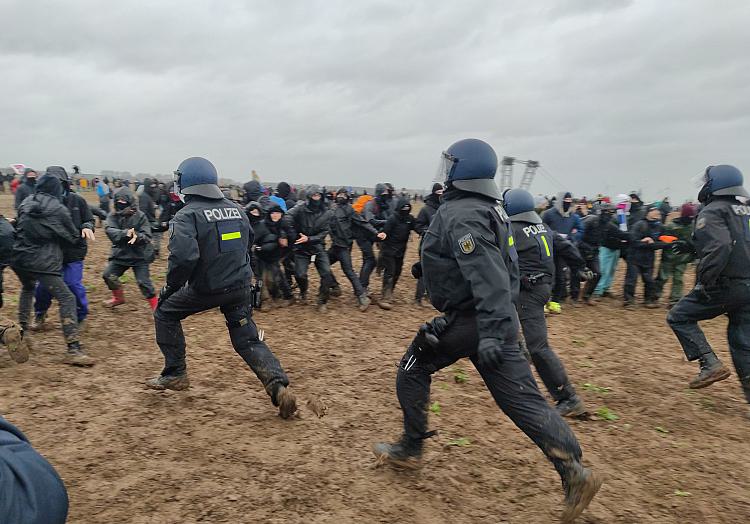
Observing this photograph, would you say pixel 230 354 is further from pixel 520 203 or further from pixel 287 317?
pixel 520 203

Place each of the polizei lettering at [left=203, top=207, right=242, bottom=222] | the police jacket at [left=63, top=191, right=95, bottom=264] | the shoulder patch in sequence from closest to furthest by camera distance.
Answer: the shoulder patch, the polizei lettering at [left=203, top=207, right=242, bottom=222], the police jacket at [left=63, top=191, right=95, bottom=264]

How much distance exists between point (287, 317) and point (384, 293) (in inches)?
82.2

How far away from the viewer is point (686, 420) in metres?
4.80

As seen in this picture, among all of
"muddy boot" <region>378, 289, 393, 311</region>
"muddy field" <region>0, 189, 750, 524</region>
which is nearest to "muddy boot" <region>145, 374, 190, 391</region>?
"muddy field" <region>0, 189, 750, 524</region>

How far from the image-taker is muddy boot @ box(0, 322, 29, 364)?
4.77m

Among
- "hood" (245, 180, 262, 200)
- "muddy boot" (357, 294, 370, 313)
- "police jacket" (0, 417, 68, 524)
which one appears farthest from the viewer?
"hood" (245, 180, 262, 200)

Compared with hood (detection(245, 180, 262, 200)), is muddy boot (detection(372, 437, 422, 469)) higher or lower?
lower

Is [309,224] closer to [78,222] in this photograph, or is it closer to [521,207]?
[78,222]

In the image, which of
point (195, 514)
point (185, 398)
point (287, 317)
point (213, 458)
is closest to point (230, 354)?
point (185, 398)

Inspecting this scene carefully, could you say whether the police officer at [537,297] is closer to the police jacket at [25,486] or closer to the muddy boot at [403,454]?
the muddy boot at [403,454]

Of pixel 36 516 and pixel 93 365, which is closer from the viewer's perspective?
pixel 36 516

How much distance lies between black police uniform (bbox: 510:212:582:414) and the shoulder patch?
203cm

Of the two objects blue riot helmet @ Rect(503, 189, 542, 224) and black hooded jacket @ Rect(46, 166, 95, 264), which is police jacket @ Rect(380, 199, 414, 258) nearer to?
blue riot helmet @ Rect(503, 189, 542, 224)

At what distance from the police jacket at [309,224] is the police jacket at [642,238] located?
6131mm
